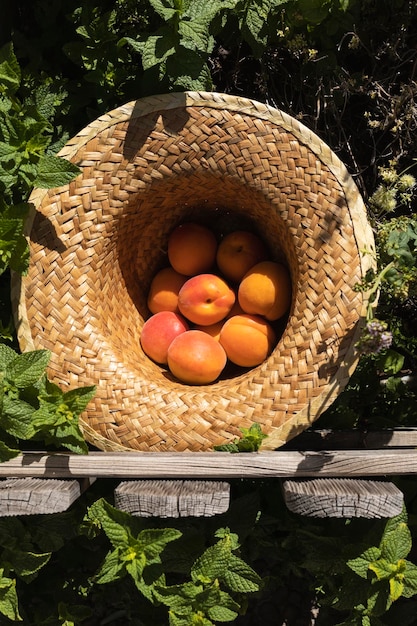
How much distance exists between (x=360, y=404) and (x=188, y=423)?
1.60 feet

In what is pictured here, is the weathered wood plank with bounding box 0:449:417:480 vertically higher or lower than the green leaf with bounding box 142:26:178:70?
lower

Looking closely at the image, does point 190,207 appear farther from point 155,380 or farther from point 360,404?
point 360,404

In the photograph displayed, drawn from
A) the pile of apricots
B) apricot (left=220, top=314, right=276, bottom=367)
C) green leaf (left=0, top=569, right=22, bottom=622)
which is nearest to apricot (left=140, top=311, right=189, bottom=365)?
the pile of apricots

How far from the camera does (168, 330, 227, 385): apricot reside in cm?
154

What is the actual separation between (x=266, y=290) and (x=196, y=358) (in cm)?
23

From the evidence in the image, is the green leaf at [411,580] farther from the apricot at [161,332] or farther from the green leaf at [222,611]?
the apricot at [161,332]

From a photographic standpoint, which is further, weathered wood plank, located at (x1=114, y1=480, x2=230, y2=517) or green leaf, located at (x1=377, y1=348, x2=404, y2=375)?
green leaf, located at (x1=377, y1=348, x2=404, y2=375)

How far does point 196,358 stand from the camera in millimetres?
1531

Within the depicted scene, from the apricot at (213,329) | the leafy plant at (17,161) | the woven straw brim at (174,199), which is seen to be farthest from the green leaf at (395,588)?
the leafy plant at (17,161)

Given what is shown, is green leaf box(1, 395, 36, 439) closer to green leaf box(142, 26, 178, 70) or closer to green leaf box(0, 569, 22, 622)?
green leaf box(0, 569, 22, 622)

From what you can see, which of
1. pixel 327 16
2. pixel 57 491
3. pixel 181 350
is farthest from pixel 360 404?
pixel 327 16

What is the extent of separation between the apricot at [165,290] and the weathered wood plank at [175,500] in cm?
55

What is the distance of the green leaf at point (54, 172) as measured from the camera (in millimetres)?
1346

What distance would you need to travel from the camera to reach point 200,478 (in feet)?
4.21
